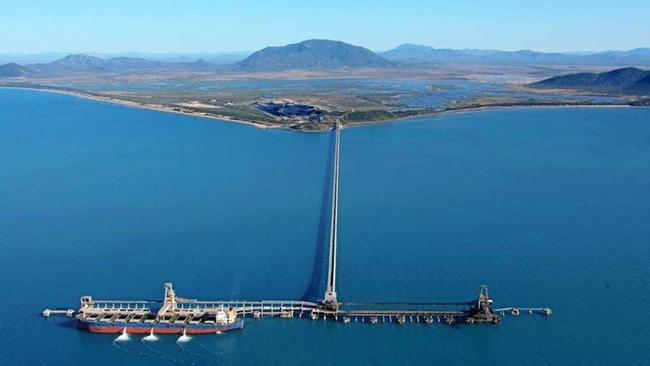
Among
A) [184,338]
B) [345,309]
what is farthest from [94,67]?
[345,309]

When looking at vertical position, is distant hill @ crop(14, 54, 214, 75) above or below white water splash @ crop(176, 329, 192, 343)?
above

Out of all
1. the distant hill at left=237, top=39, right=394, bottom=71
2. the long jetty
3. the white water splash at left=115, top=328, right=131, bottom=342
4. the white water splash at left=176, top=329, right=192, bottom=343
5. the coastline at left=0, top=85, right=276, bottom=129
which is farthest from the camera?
the distant hill at left=237, top=39, right=394, bottom=71

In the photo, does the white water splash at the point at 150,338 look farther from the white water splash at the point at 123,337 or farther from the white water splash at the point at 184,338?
the white water splash at the point at 184,338

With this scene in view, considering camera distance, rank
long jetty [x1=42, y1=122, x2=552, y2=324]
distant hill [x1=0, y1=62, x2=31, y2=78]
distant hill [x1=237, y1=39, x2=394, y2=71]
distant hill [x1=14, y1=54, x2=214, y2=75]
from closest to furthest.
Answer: long jetty [x1=42, y1=122, x2=552, y2=324] < distant hill [x1=0, y1=62, x2=31, y2=78] < distant hill [x1=14, y1=54, x2=214, y2=75] < distant hill [x1=237, y1=39, x2=394, y2=71]

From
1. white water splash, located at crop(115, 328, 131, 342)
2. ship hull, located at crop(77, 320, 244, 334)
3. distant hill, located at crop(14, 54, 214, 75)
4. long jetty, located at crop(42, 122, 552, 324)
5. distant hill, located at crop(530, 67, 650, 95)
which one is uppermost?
distant hill, located at crop(14, 54, 214, 75)

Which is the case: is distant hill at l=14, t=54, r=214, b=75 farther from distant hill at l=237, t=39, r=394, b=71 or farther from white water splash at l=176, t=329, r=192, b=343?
white water splash at l=176, t=329, r=192, b=343

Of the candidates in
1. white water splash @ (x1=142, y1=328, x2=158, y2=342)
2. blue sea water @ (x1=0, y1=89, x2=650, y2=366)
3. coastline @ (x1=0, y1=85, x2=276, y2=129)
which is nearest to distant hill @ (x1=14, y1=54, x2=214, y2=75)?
coastline @ (x1=0, y1=85, x2=276, y2=129)

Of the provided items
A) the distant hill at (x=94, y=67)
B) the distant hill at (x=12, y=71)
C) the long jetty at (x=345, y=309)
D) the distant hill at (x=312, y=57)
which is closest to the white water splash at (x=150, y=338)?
the long jetty at (x=345, y=309)

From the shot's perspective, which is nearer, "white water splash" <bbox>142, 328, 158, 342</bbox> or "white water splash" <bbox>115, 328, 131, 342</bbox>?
"white water splash" <bbox>142, 328, 158, 342</bbox>
